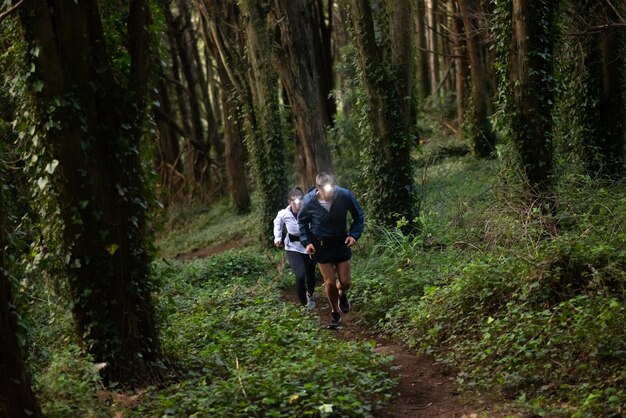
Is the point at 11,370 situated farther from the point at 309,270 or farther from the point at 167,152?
the point at 167,152

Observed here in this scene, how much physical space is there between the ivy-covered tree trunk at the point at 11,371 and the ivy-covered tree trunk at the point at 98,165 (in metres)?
1.81

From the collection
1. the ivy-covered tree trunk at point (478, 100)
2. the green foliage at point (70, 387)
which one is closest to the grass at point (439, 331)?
the green foliage at point (70, 387)

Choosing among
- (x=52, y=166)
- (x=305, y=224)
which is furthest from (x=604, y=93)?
(x=52, y=166)

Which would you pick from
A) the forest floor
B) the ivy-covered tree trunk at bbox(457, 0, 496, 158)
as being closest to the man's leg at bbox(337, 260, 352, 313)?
the forest floor

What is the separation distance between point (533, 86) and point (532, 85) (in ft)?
0.08

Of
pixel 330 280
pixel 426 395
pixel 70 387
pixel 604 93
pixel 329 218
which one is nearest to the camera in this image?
pixel 70 387

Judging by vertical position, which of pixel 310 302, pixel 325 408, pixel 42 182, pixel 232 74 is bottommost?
pixel 310 302

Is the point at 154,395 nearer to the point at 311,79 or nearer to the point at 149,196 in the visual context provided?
the point at 149,196

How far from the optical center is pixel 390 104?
1553 cm

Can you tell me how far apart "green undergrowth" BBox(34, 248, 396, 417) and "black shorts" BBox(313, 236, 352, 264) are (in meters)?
0.97

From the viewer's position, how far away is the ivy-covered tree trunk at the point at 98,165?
719cm

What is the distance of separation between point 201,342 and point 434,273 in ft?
12.4

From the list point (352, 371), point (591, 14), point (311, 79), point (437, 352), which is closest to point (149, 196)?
point (352, 371)

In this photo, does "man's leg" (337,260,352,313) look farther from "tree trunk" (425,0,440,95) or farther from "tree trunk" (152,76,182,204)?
"tree trunk" (425,0,440,95)
